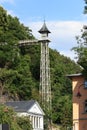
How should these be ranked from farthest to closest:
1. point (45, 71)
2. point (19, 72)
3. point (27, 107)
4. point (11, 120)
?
point (45, 71) → point (19, 72) → point (27, 107) → point (11, 120)

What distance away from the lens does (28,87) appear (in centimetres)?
9125

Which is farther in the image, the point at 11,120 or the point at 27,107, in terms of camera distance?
the point at 27,107

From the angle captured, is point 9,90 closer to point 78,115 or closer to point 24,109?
point 24,109

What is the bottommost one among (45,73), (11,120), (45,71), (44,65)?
(11,120)

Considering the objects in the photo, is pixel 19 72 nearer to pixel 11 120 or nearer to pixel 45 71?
pixel 45 71

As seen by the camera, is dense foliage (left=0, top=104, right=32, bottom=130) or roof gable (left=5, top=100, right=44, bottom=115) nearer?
dense foliage (left=0, top=104, right=32, bottom=130)

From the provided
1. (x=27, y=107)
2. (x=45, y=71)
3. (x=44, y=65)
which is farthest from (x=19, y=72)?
(x=27, y=107)

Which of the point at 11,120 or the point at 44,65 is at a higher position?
the point at 44,65

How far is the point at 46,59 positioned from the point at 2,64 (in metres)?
8.63

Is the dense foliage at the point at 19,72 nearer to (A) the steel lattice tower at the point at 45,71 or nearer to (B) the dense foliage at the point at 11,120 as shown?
(A) the steel lattice tower at the point at 45,71

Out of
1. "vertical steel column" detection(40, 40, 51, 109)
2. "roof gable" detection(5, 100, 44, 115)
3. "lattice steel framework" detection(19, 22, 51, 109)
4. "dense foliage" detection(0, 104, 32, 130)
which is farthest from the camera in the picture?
"vertical steel column" detection(40, 40, 51, 109)

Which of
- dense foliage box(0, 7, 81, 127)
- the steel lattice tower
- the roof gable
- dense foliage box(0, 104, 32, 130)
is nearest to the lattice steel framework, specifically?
the steel lattice tower

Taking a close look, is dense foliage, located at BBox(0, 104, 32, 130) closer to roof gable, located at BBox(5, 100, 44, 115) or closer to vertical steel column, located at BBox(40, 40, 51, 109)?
roof gable, located at BBox(5, 100, 44, 115)

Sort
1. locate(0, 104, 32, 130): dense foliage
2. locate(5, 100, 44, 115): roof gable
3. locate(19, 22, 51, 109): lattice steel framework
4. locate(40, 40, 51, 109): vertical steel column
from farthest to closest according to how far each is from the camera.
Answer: locate(40, 40, 51, 109): vertical steel column, locate(19, 22, 51, 109): lattice steel framework, locate(5, 100, 44, 115): roof gable, locate(0, 104, 32, 130): dense foliage
